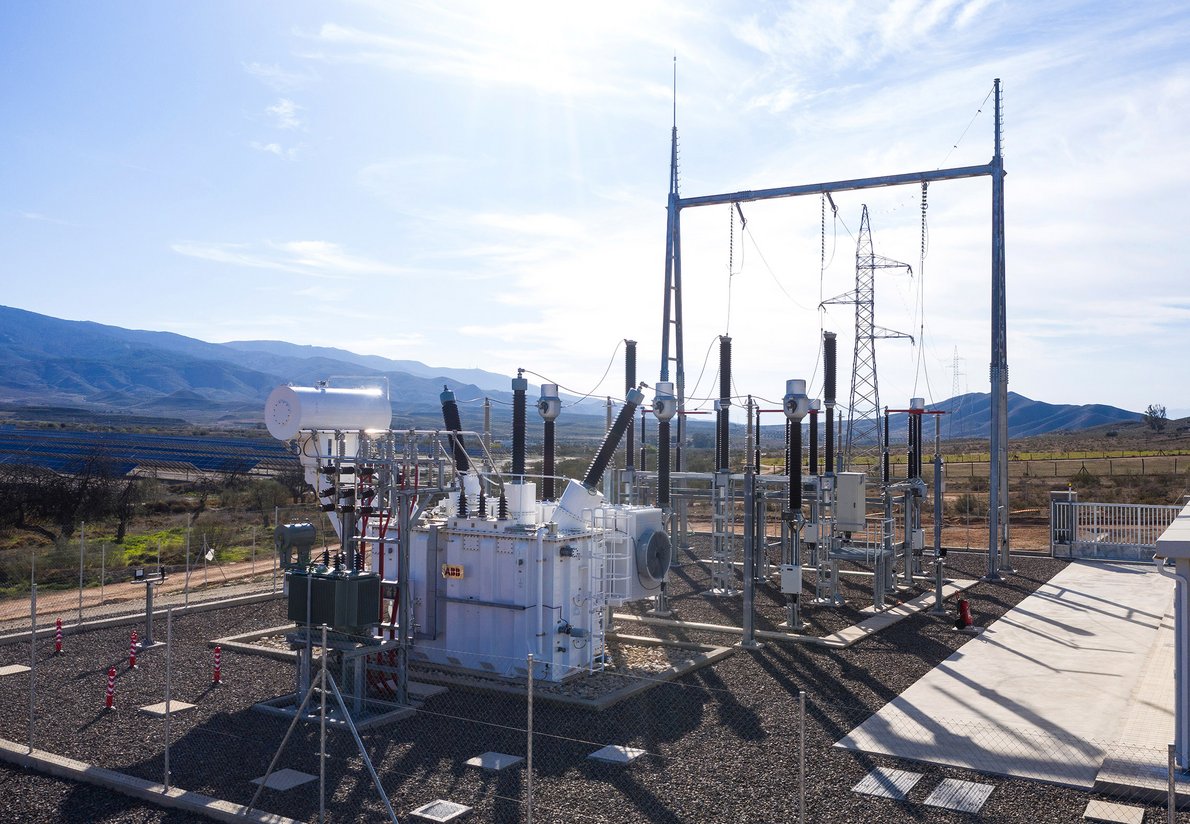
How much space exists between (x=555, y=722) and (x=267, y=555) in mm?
20160

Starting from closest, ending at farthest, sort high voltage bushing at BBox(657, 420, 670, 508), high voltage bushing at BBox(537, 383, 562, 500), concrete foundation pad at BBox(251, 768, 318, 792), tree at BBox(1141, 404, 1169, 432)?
concrete foundation pad at BBox(251, 768, 318, 792) < high voltage bushing at BBox(537, 383, 562, 500) < high voltage bushing at BBox(657, 420, 670, 508) < tree at BBox(1141, 404, 1169, 432)

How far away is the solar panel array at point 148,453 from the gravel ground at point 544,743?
35.7 meters

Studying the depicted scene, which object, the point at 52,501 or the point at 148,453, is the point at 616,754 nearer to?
the point at 52,501

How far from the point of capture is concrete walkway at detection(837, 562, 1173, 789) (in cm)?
1017

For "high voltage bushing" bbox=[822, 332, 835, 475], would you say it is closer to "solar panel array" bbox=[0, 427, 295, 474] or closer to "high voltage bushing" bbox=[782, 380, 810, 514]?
"high voltage bushing" bbox=[782, 380, 810, 514]

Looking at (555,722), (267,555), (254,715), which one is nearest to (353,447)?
(254,715)

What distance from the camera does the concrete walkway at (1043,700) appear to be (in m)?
10.2

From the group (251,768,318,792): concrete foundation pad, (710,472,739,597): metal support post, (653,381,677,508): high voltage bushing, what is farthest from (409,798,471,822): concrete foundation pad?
(710,472,739,597): metal support post

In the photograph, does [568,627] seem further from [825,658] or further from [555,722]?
[825,658]

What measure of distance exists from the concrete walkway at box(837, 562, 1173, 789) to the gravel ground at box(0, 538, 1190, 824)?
1.29ft

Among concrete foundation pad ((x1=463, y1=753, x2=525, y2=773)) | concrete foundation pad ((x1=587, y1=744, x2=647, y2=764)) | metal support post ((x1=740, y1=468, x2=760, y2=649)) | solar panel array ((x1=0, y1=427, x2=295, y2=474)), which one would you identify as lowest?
concrete foundation pad ((x1=463, y1=753, x2=525, y2=773))

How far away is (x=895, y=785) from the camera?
918cm

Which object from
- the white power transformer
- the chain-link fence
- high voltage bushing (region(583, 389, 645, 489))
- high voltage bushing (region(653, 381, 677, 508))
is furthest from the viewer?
high voltage bushing (region(653, 381, 677, 508))

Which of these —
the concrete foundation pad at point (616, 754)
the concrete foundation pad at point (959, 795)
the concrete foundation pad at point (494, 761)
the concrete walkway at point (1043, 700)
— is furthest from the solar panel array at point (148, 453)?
the concrete foundation pad at point (959, 795)
